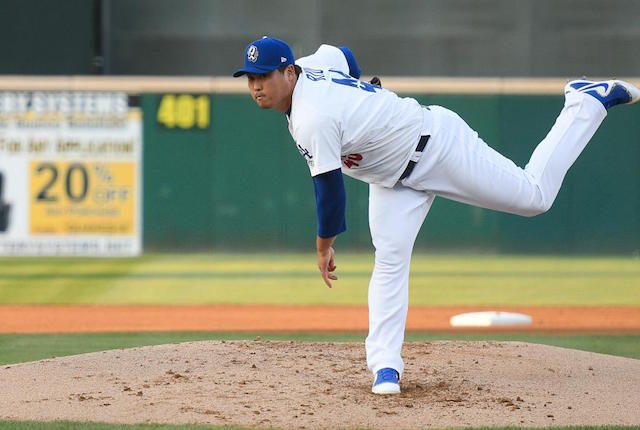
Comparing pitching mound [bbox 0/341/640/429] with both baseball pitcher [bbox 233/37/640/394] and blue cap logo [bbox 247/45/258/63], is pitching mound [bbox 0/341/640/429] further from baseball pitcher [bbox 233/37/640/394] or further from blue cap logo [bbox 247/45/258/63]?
blue cap logo [bbox 247/45/258/63]

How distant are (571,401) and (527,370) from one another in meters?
0.72

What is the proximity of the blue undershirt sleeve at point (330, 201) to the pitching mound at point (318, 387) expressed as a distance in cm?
75

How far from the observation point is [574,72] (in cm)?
1578

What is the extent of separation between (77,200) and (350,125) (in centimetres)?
1000

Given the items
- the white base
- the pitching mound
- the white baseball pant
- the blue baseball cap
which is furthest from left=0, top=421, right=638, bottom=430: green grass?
the white base

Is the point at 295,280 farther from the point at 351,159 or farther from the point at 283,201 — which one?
the point at 351,159

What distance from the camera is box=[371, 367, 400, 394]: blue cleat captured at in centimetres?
485

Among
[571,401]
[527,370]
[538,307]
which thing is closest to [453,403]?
[571,401]

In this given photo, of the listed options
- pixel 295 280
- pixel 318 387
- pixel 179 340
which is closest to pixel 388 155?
pixel 318 387

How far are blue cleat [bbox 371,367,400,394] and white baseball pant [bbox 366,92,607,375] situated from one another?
3 cm

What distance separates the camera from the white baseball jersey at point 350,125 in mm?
4438

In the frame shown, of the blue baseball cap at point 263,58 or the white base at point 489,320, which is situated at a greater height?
the blue baseball cap at point 263,58

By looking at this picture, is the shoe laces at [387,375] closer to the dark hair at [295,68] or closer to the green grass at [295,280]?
the dark hair at [295,68]

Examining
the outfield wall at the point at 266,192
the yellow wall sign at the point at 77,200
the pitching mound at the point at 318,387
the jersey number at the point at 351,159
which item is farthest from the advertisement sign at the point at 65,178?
the jersey number at the point at 351,159
